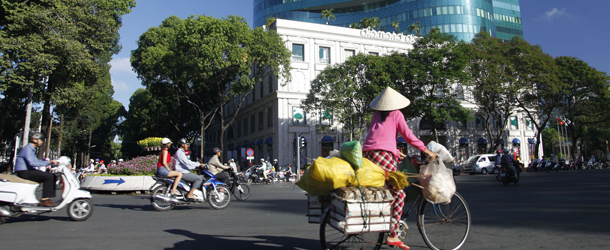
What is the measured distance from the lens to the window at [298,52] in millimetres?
38719

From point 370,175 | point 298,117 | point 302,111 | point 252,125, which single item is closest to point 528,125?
point 302,111

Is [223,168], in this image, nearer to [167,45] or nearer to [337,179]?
[337,179]

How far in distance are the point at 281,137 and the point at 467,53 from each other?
17.6m

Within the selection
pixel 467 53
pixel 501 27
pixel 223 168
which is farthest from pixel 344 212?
pixel 501 27

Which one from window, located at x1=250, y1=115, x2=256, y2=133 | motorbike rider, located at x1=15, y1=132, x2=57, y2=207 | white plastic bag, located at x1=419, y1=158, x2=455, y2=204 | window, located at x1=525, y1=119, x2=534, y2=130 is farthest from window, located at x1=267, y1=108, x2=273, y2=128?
white plastic bag, located at x1=419, y1=158, x2=455, y2=204

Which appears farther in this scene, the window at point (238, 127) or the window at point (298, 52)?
the window at point (238, 127)

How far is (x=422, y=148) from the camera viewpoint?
4.21m

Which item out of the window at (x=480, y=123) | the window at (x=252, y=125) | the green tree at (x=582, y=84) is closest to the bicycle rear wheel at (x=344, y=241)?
the green tree at (x=582, y=84)

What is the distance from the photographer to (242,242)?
5250 millimetres

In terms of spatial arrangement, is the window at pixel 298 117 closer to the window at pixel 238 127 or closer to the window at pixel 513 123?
the window at pixel 238 127

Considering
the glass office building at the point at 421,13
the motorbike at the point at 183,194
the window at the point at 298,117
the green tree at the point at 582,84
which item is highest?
the glass office building at the point at 421,13

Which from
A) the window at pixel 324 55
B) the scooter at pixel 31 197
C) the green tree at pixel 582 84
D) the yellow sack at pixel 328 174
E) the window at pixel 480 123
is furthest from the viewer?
the window at pixel 480 123

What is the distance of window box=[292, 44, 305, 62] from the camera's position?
127ft

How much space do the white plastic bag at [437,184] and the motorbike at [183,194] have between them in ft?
19.7
